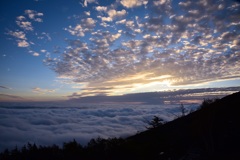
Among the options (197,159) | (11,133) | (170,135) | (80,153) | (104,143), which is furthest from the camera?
(11,133)

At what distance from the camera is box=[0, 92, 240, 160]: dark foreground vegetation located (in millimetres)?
8750

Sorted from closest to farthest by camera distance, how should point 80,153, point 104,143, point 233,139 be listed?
point 233,139 → point 80,153 → point 104,143

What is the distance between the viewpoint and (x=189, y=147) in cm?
1088

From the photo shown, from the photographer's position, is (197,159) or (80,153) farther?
(80,153)

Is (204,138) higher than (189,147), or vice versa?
(204,138)

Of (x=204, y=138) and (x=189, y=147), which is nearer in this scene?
(x=204, y=138)

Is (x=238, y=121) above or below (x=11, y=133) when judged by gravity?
above

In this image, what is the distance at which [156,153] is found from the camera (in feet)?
34.8

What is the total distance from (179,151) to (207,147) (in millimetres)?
2348

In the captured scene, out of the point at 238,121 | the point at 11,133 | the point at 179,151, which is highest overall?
the point at 238,121

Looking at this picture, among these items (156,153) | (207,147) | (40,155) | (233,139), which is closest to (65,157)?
(40,155)

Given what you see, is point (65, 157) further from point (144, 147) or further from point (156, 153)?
point (156, 153)

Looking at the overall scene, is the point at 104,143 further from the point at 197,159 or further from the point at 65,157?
the point at 197,159

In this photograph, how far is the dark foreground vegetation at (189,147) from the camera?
875 centimetres
